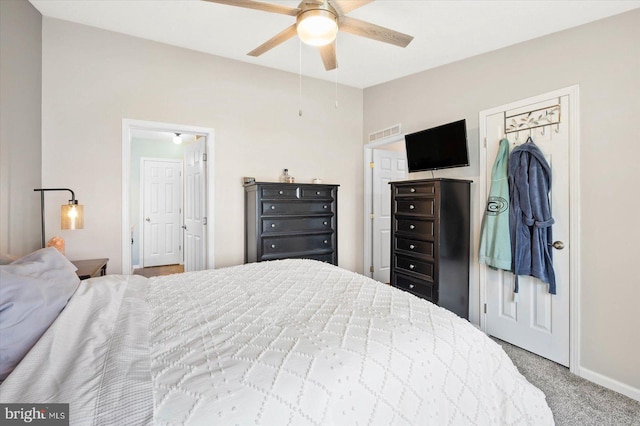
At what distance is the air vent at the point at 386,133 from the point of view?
12.2 feet

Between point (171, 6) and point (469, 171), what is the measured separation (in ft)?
10.1

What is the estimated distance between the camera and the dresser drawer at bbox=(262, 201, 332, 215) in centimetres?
314

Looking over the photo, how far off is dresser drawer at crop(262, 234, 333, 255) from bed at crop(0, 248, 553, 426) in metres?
1.62

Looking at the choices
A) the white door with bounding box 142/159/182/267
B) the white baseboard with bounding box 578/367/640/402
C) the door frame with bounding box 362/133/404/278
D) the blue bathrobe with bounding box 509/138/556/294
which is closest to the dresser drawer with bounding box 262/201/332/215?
the door frame with bounding box 362/133/404/278

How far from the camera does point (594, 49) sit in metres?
2.20

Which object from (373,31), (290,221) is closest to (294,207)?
(290,221)

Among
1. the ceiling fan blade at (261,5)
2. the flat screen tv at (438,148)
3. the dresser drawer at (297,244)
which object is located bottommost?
the dresser drawer at (297,244)

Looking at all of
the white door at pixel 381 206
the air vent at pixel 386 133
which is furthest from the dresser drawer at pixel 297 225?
the air vent at pixel 386 133

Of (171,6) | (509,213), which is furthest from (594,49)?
(171,6)

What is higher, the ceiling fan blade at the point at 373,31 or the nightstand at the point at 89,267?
the ceiling fan blade at the point at 373,31

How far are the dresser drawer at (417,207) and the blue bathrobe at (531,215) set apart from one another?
0.66 meters

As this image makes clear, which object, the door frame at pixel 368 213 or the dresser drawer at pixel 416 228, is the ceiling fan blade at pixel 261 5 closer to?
the dresser drawer at pixel 416 228

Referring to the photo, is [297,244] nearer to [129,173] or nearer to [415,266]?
[415,266]

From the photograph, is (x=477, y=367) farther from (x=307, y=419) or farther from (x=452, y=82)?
(x=452, y=82)
